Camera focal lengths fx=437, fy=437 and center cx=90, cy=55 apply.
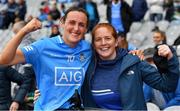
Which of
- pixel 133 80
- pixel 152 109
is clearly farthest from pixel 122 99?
pixel 152 109

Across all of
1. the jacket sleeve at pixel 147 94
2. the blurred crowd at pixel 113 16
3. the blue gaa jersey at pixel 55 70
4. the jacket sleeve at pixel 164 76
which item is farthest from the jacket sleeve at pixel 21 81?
the jacket sleeve at pixel 164 76

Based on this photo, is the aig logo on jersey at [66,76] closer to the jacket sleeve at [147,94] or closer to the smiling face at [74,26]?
the smiling face at [74,26]

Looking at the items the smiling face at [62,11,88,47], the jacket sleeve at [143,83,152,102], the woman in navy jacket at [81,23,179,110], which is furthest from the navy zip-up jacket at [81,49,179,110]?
the jacket sleeve at [143,83,152,102]

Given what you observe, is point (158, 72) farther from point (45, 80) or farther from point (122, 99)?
point (45, 80)

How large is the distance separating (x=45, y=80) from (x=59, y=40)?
0.84ft

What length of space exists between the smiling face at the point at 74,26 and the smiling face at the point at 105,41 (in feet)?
0.32

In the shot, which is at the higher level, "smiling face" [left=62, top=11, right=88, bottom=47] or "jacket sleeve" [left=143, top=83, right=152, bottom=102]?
"smiling face" [left=62, top=11, right=88, bottom=47]

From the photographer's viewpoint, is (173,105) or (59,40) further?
(173,105)

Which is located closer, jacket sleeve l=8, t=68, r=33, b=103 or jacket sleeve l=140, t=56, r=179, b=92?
jacket sleeve l=140, t=56, r=179, b=92

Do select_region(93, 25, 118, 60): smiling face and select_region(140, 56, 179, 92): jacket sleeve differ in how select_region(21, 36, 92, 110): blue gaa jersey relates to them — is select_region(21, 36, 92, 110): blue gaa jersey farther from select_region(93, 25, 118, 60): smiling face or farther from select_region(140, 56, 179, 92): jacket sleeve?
select_region(140, 56, 179, 92): jacket sleeve

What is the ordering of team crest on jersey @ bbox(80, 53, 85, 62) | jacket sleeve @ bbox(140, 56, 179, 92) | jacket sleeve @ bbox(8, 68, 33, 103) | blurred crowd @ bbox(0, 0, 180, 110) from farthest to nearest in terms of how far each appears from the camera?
blurred crowd @ bbox(0, 0, 180, 110) → jacket sleeve @ bbox(8, 68, 33, 103) → team crest on jersey @ bbox(80, 53, 85, 62) → jacket sleeve @ bbox(140, 56, 179, 92)

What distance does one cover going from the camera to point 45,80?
8.44ft

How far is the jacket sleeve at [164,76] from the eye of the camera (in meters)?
2.52

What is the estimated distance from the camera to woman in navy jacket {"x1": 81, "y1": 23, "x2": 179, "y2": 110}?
8.31ft
